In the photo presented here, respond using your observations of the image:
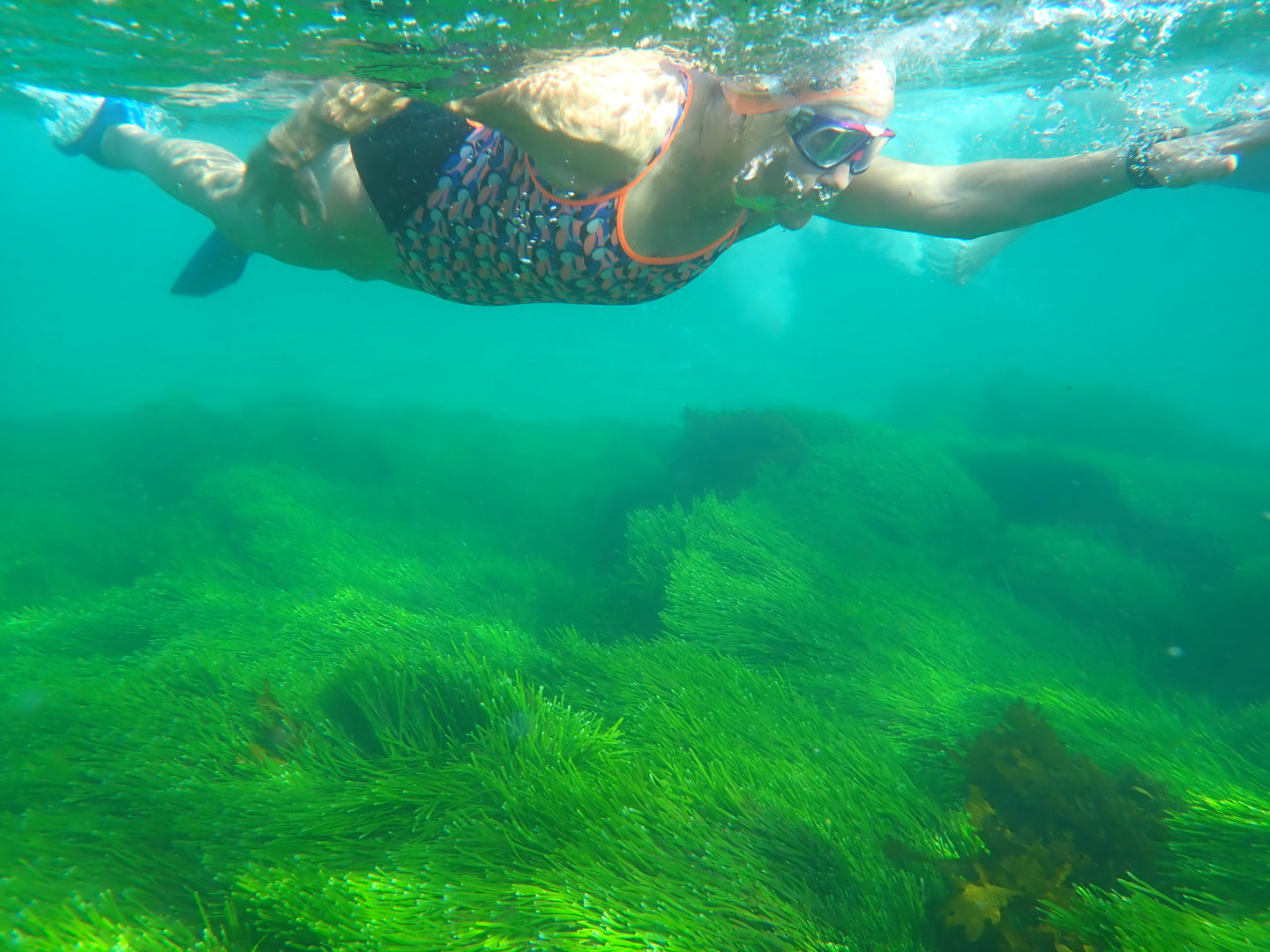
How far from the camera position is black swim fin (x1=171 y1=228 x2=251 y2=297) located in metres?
3.51

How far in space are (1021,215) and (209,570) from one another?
7.86 m

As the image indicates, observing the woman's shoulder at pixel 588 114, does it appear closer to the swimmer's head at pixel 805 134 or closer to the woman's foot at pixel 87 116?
the swimmer's head at pixel 805 134

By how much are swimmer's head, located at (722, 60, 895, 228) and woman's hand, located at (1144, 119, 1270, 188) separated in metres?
0.84

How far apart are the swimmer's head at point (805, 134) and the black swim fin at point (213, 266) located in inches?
126

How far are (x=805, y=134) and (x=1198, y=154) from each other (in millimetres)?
1282

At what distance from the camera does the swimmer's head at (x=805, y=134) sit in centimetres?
174

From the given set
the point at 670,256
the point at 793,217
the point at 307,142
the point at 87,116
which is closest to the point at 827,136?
the point at 793,217

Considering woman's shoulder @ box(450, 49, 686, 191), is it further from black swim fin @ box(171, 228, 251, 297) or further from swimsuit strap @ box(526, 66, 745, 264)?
black swim fin @ box(171, 228, 251, 297)

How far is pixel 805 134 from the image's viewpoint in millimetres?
1729

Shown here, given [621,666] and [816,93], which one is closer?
[816,93]

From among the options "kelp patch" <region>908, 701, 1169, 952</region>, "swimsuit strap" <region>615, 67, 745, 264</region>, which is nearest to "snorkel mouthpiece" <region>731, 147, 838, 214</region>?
"swimsuit strap" <region>615, 67, 745, 264</region>

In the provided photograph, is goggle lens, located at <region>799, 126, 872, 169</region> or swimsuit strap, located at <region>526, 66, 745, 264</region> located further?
swimsuit strap, located at <region>526, 66, 745, 264</region>

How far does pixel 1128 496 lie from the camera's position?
27.2 ft

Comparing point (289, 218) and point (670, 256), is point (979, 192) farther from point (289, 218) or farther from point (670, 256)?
point (289, 218)
